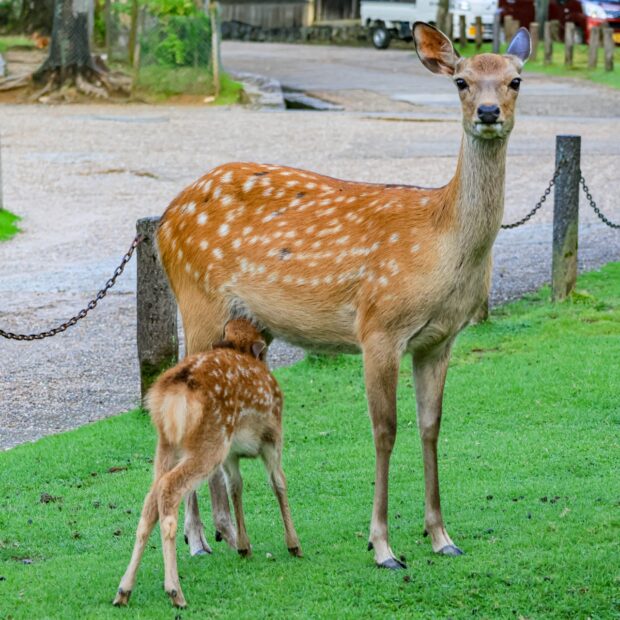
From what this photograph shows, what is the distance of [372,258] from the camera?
567cm

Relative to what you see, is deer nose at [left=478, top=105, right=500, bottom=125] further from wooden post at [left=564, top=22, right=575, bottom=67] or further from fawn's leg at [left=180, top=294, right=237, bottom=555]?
wooden post at [left=564, top=22, right=575, bottom=67]

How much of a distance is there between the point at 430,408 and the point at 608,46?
2763cm

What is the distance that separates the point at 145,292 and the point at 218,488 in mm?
2444

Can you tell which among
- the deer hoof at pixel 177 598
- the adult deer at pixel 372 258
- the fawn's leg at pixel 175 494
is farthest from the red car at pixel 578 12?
the deer hoof at pixel 177 598

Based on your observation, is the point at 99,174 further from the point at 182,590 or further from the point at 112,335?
the point at 182,590

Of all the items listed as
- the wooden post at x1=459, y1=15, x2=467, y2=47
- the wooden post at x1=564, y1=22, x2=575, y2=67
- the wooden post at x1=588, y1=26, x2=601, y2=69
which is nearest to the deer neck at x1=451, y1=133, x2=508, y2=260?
the wooden post at x1=588, y1=26, x2=601, y2=69

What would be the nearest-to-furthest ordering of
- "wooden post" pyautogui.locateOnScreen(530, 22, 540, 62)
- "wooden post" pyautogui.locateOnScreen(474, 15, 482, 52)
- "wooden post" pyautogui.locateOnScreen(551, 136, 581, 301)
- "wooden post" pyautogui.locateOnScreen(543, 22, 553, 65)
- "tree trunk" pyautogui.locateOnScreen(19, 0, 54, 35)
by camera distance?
"wooden post" pyautogui.locateOnScreen(551, 136, 581, 301), "wooden post" pyautogui.locateOnScreen(530, 22, 540, 62), "wooden post" pyautogui.locateOnScreen(543, 22, 553, 65), "wooden post" pyautogui.locateOnScreen(474, 15, 482, 52), "tree trunk" pyautogui.locateOnScreen(19, 0, 54, 35)

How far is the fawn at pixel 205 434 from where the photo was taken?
16.4 ft

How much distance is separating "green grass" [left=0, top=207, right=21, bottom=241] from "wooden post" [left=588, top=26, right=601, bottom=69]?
20.5 m

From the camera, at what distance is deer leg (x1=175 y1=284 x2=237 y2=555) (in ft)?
19.4

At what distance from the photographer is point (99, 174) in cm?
1795

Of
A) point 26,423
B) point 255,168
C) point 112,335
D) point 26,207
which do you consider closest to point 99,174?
point 26,207

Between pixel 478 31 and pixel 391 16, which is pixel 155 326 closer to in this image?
pixel 478 31

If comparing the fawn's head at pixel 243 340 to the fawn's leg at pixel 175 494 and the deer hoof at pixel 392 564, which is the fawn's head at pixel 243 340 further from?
the deer hoof at pixel 392 564
